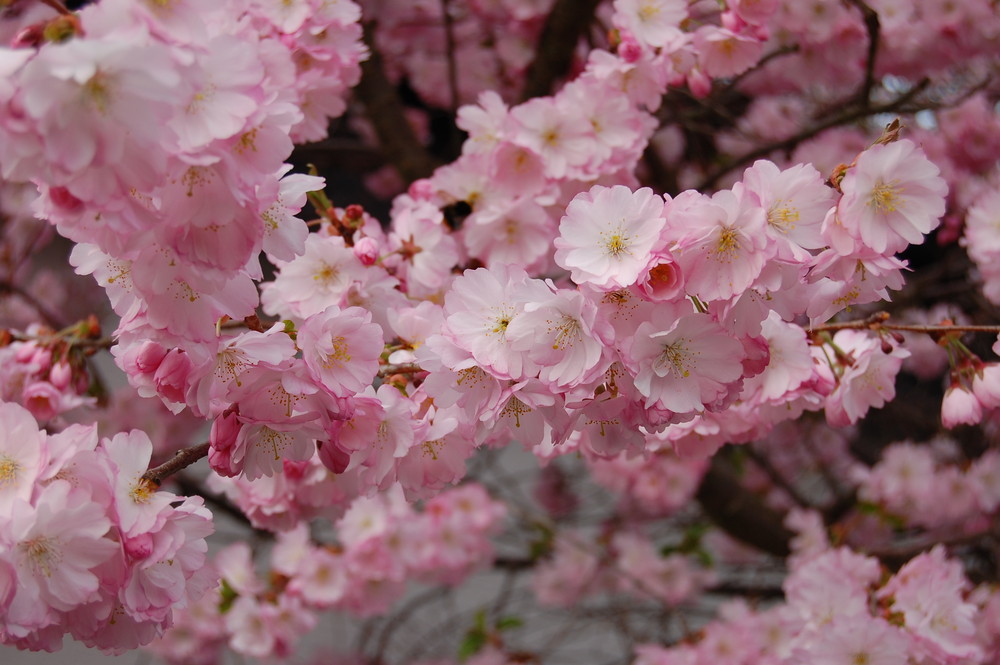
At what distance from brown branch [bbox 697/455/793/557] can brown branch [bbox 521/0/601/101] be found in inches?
40.8

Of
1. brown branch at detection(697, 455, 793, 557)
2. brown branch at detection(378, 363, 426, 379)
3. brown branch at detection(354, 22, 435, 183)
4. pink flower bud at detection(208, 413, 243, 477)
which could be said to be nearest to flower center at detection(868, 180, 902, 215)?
brown branch at detection(378, 363, 426, 379)

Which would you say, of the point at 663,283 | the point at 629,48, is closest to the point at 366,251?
the point at 663,283

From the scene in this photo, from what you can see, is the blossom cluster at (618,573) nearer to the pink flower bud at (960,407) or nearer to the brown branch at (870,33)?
the brown branch at (870,33)

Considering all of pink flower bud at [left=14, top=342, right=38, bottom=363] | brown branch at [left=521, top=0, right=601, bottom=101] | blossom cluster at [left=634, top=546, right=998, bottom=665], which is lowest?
blossom cluster at [left=634, top=546, right=998, bottom=665]

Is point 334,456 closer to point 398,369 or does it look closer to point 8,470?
point 398,369

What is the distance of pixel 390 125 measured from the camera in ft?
6.40

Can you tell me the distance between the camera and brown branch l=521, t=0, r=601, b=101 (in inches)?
72.0

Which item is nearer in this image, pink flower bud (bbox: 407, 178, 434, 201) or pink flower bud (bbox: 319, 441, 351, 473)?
pink flower bud (bbox: 319, 441, 351, 473)

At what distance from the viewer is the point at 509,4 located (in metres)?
2.18

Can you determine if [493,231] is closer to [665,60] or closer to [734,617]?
[665,60]

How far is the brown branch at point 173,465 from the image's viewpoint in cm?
80

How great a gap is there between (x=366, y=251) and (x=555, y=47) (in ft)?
3.44

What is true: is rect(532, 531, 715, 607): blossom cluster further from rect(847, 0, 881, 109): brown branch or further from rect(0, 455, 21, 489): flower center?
rect(0, 455, 21, 489): flower center

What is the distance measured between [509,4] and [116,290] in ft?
5.42
